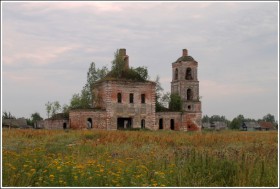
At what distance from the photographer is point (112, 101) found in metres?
39.1

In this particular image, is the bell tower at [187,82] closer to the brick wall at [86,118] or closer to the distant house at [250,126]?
the brick wall at [86,118]

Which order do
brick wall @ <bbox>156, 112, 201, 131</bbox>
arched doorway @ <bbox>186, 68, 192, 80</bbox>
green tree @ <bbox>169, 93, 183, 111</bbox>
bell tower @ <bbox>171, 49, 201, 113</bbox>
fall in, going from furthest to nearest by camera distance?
arched doorway @ <bbox>186, 68, 192, 80</bbox>
bell tower @ <bbox>171, 49, 201, 113</bbox>
green tree @ <bbox>169, 93, 183, 111</bbox>
brick wall @ <bbox>156, 112, 201, 131</bbox>

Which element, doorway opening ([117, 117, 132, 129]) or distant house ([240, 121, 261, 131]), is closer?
doorway opening ([117, 117, 132, 129])

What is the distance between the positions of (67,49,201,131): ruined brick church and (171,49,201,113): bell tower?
687 centimetres

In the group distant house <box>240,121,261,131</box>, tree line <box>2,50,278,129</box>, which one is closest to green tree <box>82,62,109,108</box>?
tree line <box>2,50,278,129</box>

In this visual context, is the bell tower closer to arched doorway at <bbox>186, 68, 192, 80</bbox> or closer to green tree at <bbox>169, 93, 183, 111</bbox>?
arched doorway at <bbox>186, 68, 192, 80</bbox>

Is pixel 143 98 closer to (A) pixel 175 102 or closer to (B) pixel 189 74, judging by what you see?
(A) pixel 175 102

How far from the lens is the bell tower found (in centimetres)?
5156

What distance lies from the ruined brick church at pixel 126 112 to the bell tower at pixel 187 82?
22.5 feet

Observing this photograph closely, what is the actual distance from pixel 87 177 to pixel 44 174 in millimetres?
846

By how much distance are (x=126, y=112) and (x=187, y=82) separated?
586 inches

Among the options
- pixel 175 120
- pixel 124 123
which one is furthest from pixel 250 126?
pixel 124 123

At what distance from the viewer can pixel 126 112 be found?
39.7 metres

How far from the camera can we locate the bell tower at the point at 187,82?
5156cm
